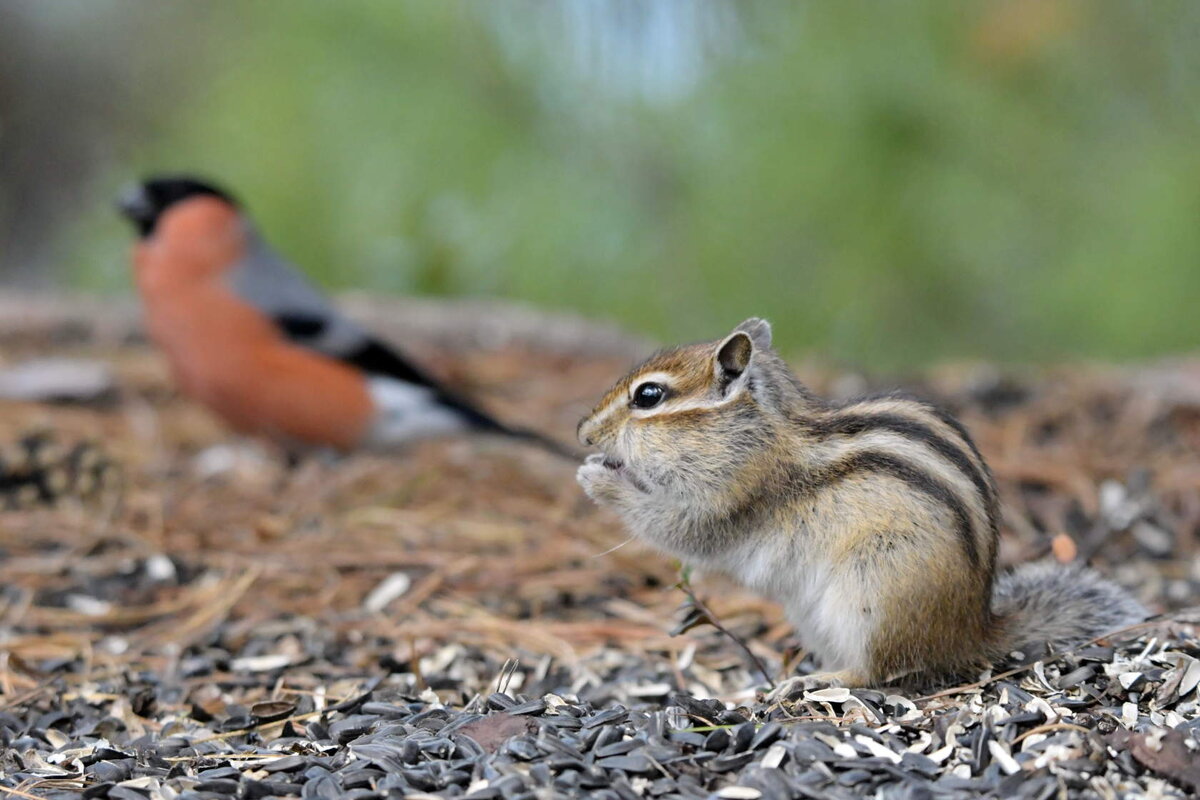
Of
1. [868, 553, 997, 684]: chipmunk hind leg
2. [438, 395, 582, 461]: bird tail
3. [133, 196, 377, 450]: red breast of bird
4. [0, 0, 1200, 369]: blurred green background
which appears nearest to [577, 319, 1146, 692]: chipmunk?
[868, 553, 997, 684]: chipmunk hind leg

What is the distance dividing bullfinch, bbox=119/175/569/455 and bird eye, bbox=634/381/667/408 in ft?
8.63

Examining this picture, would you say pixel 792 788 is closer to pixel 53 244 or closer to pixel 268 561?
pixel 268 561

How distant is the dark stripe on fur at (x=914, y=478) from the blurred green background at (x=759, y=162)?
3897 mm

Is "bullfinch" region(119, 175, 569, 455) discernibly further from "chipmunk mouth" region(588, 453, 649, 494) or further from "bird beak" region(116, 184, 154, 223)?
"chipmunk mouth" region(588, 453, 649, 494)

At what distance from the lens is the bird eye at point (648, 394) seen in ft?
8.35

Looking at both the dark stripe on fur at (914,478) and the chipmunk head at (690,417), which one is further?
the chipmunk head at (690,417)

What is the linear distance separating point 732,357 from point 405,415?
3240 mm

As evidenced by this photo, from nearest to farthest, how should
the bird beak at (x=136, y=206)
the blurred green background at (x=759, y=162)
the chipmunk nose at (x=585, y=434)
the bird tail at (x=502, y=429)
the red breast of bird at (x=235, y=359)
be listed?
the chipmunk nose at (x=585, y=434) → the bird tail at (x=502, y=429) → the red breast of bird at (x=235, y=359) → the bird beak at (x=136, y=206) → the blurred green background at (x=759, y=162)

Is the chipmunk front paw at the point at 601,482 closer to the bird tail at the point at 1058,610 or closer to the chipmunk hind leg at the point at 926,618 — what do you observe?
the chipmunk hind leg at the point at 926,618

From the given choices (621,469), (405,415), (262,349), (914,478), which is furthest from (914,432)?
(262,349)

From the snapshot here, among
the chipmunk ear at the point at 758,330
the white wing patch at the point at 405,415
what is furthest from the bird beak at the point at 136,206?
the chipmunk ear at the point at 758,330

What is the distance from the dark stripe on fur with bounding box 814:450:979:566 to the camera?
7.46 feet

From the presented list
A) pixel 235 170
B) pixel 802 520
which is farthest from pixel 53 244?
pixel 802 520

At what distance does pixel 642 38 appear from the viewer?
5.82 meters
